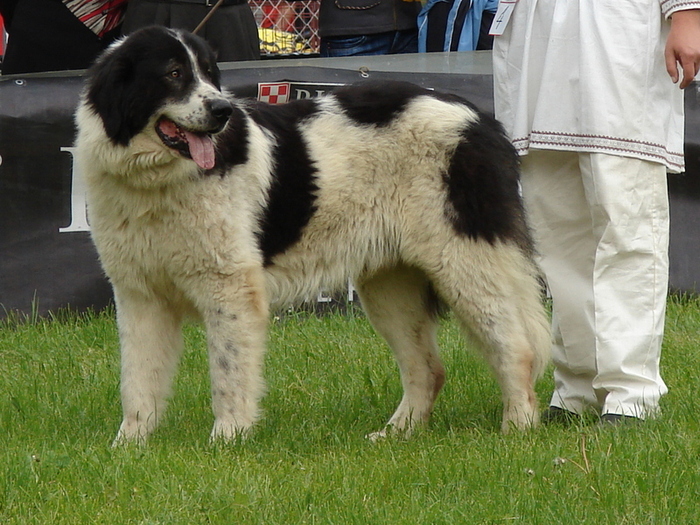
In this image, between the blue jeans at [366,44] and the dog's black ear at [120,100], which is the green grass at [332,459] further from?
the blue jeans at [366,44]

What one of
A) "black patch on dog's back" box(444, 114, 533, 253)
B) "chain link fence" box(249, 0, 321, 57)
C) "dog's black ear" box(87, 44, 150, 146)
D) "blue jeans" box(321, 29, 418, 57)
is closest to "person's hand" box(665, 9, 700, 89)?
"black patch on dog's back" box(444, 114, 533, 253)

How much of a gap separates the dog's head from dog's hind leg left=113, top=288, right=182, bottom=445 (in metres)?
0.67

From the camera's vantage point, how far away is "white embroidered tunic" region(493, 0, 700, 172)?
3.81 m

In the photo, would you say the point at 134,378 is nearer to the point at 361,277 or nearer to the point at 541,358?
the point at 361,277

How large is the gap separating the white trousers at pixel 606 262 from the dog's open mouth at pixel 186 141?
1.32 metres

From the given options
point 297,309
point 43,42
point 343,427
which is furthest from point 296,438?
point 43,42

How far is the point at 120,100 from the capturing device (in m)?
3.82

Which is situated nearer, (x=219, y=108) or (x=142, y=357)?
(x=219, y=108)

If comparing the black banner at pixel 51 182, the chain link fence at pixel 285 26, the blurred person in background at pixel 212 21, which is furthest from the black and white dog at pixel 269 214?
the chain link fence at pixel 285 26

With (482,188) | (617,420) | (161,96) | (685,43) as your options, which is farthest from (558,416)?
(161,96)

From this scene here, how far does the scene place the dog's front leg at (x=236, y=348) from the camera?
13.2 ft

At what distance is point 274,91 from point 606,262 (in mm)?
2823

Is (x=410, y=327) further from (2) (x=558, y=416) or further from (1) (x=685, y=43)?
(1) (x=685, y=43)

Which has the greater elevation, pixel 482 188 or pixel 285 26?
pixel 482 188
